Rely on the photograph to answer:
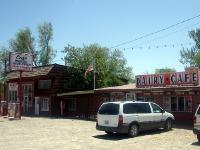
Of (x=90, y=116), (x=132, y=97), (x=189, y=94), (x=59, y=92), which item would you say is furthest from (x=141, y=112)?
(x=59, y=92)

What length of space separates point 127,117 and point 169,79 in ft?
36.8

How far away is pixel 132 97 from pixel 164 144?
629 inches

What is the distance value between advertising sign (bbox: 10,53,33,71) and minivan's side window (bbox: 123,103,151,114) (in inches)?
784

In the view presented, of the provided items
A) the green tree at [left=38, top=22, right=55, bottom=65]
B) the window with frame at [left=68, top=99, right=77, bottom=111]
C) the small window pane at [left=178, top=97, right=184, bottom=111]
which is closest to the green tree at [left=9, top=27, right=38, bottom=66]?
the green tree at [left=38, top=22, right=55, bottom=65]

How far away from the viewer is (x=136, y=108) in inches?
811

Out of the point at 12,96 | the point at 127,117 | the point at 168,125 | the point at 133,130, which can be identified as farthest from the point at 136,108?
the point at 12,96

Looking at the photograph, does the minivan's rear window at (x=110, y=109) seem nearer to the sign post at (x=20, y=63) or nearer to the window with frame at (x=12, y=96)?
the sign post at (x=20, y=63)

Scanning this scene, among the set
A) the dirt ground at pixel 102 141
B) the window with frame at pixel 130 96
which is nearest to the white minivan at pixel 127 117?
the dirt ground at pixel 102 141

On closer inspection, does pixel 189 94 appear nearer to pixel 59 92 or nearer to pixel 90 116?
pixel 90 116

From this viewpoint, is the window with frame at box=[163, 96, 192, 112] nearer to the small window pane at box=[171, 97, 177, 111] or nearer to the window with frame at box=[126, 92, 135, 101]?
the small window pane at box=[171, 97, 177, 111]

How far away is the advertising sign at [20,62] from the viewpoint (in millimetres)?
37919

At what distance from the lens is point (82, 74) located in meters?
48.2

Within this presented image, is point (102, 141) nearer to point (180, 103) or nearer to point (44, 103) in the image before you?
point (180, 103)

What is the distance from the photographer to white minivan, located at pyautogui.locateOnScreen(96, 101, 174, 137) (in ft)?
64.1
